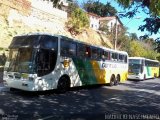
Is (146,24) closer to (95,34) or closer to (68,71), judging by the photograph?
(68,71)

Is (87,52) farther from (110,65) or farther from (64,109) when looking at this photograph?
(64,109)

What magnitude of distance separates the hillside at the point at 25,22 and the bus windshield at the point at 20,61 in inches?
435

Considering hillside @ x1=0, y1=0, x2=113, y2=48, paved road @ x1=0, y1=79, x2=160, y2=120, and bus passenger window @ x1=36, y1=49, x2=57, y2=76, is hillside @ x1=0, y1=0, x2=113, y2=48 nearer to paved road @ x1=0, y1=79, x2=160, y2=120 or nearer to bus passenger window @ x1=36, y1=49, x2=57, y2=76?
bus passenger window @ x1=36, y1=49, x2=57, y2=76

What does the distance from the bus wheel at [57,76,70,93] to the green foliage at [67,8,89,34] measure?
26.9m

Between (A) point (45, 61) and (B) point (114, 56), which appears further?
(B) point (114, 56)

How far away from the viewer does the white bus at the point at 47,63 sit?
14.2m

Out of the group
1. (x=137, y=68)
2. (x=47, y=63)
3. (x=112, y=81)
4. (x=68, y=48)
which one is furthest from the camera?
(x=137, y=68)

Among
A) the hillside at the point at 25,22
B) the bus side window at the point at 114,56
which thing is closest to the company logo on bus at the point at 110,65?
the bus side window at the point at 114,56

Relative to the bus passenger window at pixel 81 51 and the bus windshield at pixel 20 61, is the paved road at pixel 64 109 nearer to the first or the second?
the bus windshield at pixel 20 61

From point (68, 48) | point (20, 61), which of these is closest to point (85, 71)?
point (68, 48)

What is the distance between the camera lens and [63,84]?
16375 millimetres

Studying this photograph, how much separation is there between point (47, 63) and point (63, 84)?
203cm

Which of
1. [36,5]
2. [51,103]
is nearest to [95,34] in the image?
[36,5]

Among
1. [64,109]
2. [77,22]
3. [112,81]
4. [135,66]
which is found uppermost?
[77,22]
